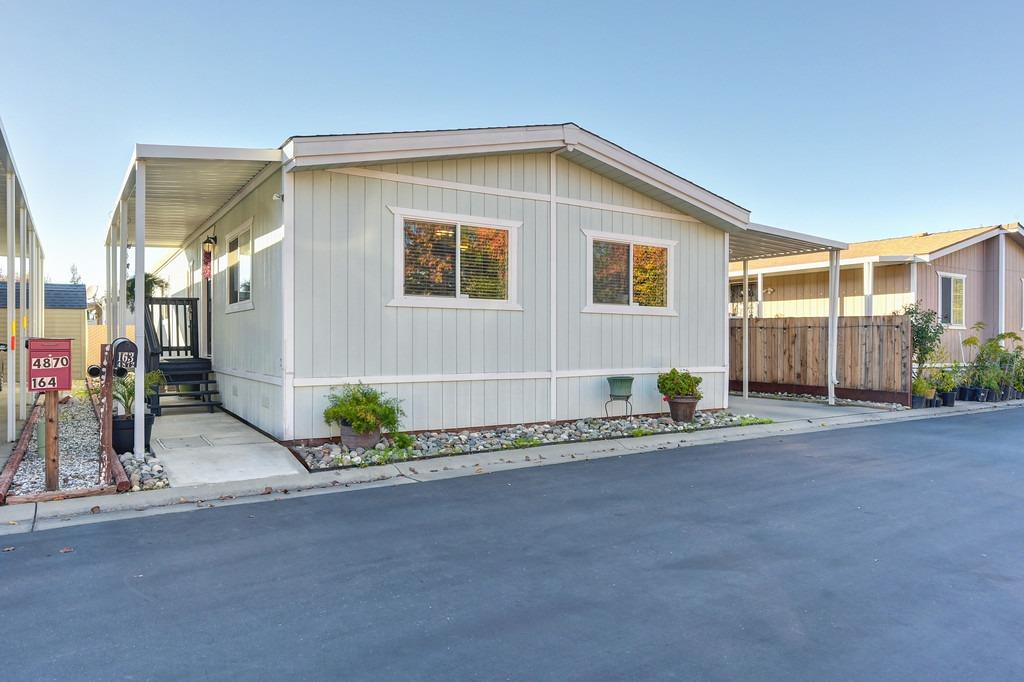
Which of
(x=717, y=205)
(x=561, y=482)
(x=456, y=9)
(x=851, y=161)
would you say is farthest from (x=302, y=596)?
(x=851, y=161)

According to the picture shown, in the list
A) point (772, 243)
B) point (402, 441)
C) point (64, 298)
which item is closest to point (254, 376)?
point (402, 441)

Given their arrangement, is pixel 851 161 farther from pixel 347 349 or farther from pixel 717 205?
pixel 347 349

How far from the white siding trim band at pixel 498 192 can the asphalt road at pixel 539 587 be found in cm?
368

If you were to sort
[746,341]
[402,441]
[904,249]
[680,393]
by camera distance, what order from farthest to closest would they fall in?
[904,249], [746,341], [680,393], [402,441]

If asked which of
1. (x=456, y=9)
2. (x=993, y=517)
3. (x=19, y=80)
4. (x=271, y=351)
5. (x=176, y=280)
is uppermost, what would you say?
(x=456, y=9)

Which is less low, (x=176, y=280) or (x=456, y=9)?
(x=456, y=9)

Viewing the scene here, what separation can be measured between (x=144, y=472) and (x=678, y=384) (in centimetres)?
682

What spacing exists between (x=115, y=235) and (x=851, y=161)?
59.8 feet

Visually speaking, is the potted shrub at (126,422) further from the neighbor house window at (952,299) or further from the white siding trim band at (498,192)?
the neighbor house window at (952,299)

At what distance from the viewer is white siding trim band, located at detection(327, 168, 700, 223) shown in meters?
7.91

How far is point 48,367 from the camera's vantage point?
229 inches

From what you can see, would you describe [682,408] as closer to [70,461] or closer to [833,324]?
[833,324]

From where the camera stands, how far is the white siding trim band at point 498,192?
791 centimetres

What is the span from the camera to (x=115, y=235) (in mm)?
11445
